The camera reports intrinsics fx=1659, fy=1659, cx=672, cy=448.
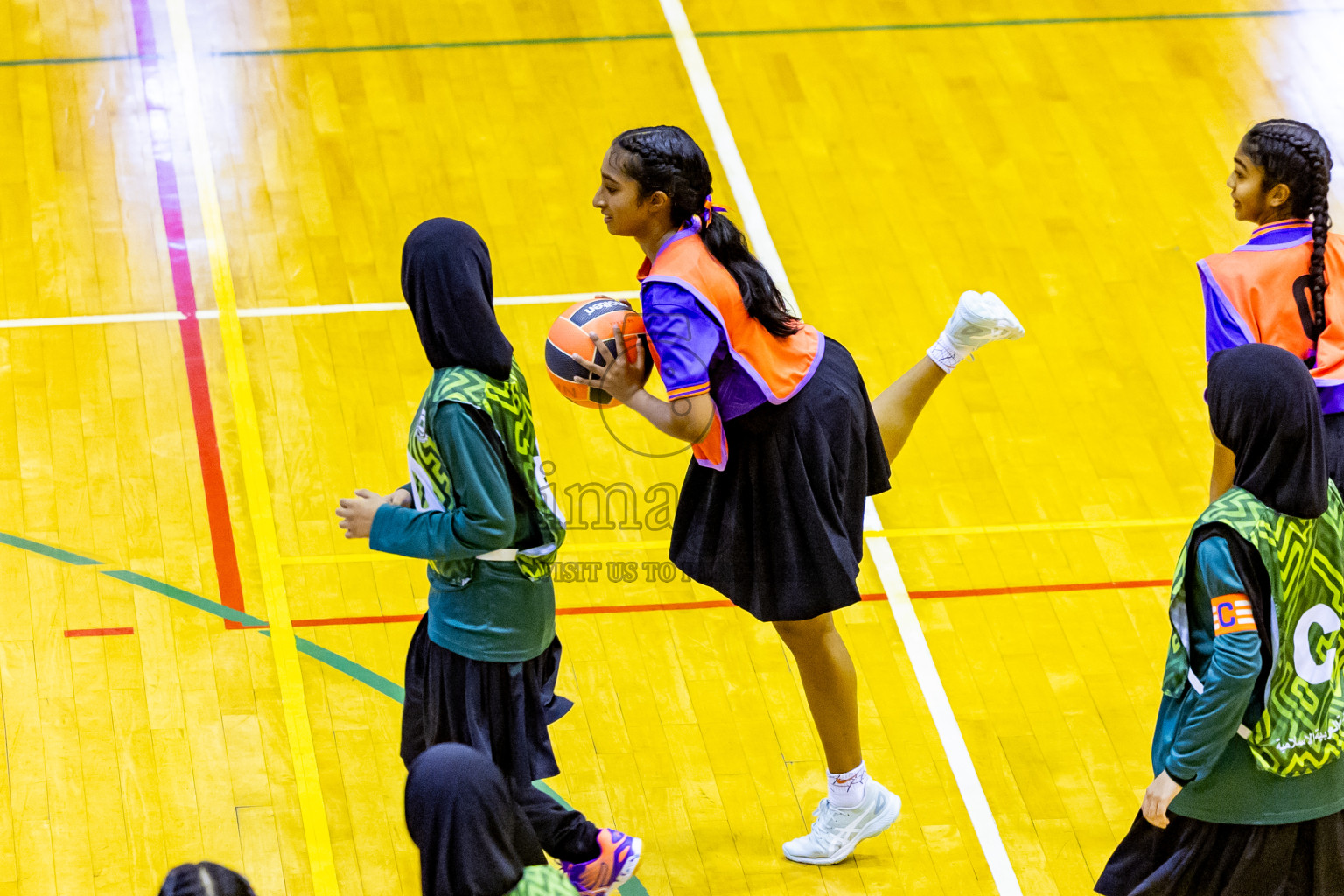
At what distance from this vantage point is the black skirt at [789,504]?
4195 millimetres

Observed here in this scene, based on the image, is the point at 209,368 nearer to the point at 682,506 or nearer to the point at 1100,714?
the point at 682,506

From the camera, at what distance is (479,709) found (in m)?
3.95

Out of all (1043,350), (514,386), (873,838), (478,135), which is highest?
(514,386)

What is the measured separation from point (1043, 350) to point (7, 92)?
15.6 ft

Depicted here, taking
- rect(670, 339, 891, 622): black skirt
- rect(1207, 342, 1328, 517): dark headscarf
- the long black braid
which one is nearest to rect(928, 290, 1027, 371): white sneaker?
rect(670, 339, 891, 622): black skirt

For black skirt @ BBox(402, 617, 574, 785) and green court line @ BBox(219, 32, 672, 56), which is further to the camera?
green court line @ BBox(219, 32, 672, 56)

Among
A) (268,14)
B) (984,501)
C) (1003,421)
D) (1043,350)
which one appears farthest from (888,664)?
(268,14)

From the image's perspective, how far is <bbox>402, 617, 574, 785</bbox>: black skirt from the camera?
3.93 m

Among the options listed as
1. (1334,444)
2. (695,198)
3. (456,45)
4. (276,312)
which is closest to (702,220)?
(695,198)

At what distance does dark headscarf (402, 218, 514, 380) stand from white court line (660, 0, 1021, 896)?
78.8 inches

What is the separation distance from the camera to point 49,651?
509 cm

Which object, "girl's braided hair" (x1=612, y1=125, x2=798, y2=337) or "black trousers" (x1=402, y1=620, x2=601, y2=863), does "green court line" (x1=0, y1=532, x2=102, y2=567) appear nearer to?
"black trousers" (x1=402, y1=620, x2=601, y2=863)


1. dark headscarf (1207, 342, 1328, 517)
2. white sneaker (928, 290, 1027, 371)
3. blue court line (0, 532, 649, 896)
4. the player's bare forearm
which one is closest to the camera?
dark headscarf (1207, 342, 1328, 517)

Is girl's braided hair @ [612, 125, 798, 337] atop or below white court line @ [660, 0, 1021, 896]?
atop
